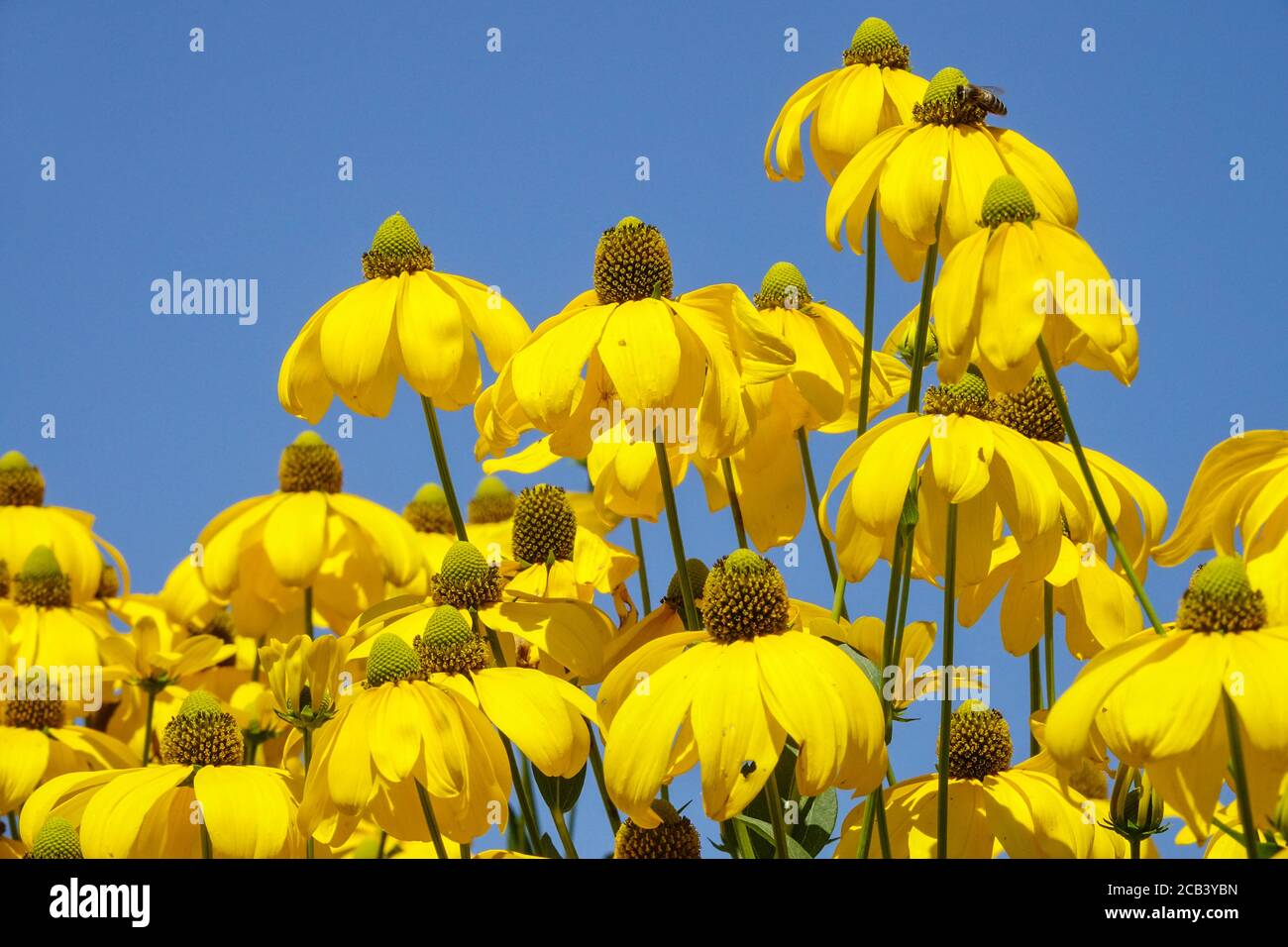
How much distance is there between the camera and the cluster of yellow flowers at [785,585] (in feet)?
5.14

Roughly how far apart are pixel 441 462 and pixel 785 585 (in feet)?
1.62

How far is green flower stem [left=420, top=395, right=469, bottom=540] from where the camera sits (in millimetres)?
1902

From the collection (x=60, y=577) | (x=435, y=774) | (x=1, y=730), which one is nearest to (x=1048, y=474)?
(x=435, y=774)

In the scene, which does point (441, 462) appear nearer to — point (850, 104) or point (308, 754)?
point (308, 754)

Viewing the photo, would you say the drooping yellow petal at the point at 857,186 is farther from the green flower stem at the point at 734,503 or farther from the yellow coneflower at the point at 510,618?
the yellow coneflower at the point at 510,618

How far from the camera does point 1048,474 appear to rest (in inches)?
73.1

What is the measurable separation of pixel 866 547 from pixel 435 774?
590mm

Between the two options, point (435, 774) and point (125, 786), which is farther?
point (125, 786)

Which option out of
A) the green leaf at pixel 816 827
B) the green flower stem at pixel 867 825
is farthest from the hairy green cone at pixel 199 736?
the green flower stem at pixel 867 825

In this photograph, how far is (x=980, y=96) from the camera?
1999 mm

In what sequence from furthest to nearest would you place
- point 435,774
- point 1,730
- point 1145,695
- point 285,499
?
point 285,499 → point 1,730 → point 435,774 → point 1145,695

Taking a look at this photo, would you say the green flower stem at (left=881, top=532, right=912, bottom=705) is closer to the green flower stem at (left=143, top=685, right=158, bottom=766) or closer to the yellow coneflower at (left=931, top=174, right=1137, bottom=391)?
the yellow coneflower at (left=931, top=174, right=1137, bottom=391)
